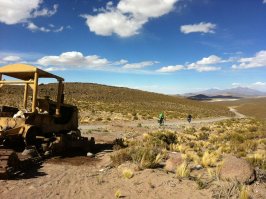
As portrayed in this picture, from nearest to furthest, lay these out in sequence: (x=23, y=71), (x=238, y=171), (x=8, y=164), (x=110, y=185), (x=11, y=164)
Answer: (x=110, y=185) < (x=8, y=164) < (x=11, y=164) < (x=238, y=171) < (x=23, y=71)

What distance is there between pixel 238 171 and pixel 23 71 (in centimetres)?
774

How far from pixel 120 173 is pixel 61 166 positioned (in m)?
1.95

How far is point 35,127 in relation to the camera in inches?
485

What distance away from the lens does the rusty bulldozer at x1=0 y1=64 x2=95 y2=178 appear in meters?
11.9

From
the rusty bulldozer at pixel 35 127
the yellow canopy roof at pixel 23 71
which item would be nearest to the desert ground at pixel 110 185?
the rusty bulldozer at pixel 35 127

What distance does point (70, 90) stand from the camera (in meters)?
96.8

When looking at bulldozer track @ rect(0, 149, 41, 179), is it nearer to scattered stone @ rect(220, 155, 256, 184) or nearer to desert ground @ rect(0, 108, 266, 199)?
desert ground @ rect(0, 108, 266, 199)

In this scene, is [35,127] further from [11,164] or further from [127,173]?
[127,173]

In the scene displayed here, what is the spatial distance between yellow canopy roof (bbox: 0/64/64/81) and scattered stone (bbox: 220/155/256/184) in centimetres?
681

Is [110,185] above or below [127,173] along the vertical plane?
below

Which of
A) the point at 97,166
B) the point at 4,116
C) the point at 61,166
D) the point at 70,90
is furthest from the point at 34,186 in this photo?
the point at 70,90

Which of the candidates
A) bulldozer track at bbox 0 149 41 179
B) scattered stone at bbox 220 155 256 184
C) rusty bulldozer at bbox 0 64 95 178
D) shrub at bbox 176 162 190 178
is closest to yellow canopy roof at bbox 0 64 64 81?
rusty bulldozer at bbox 0 64 95 178

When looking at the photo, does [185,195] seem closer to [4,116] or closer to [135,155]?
[135,155]

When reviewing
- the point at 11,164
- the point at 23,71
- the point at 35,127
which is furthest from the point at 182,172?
the point at 23,71
